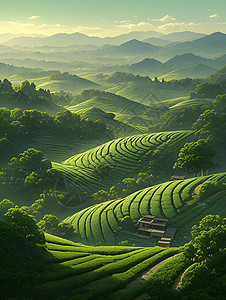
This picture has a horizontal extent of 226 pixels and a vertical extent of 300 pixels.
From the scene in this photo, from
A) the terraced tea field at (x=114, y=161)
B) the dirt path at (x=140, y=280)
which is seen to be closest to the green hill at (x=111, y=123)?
the terraced tea field at (x=114, y=161)

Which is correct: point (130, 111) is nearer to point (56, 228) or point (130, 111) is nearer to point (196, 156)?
point (196, 156)

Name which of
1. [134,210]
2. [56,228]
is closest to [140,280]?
[134,210]

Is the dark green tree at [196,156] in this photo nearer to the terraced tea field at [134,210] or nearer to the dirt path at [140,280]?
the terraced tea field at [134,210]

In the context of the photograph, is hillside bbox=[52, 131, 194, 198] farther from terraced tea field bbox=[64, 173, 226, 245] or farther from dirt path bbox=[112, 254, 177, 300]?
dirt path bbox=[112, 254, 177, 300]

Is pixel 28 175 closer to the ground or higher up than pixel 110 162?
higher up

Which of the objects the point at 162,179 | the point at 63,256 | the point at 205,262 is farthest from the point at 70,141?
the point at 205,262

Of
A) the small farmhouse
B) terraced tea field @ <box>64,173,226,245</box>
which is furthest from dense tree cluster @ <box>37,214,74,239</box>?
the small farmhouse
